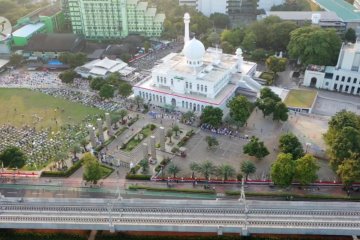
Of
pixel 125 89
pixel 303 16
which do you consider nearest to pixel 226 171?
pixel 125 89

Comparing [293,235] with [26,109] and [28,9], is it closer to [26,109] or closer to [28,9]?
[26,109]

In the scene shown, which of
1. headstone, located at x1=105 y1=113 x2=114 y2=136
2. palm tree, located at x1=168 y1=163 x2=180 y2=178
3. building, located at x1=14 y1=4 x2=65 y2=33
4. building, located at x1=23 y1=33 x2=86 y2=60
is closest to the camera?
palm tree, located at x1=168 y1=163 x2=180 y2=178

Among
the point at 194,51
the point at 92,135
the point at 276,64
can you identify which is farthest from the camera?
the point at 276,64

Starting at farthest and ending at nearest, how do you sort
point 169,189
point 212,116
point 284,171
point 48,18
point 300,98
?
point 48,18, point 300,98, point 212,116, point 169,189, point 284,171

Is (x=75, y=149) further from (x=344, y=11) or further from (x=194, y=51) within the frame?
(x=344, y=11)

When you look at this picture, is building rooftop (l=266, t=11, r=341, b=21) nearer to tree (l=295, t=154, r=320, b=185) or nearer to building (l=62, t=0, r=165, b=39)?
building (l=62, t=0, r=165, b=39)

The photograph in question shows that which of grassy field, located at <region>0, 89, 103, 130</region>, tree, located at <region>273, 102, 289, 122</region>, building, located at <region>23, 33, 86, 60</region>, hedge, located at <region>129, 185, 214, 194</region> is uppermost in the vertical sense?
building, located at <region>23, 33, 86, 60</region>

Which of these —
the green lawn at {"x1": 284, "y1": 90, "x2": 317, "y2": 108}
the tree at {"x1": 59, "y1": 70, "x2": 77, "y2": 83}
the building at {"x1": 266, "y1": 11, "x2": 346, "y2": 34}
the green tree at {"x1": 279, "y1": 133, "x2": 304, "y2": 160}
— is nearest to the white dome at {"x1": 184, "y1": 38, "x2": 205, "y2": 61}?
the green lawn at {"x1": 284, "y1": 90, "x2": 317, "y2": 108}
